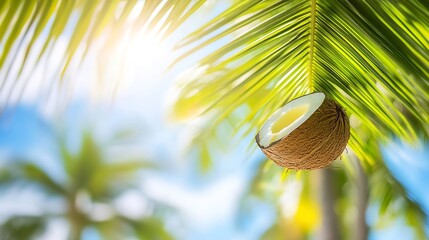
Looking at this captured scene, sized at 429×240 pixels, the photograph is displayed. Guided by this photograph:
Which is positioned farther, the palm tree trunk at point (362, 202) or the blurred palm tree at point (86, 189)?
the blurred palm tree at point (86, 189)

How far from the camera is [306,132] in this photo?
4.04 ft

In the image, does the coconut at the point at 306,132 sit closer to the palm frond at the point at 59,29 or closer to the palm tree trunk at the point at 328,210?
the palm frond at the point at 59,29

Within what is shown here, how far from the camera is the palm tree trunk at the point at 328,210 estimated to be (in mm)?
4117

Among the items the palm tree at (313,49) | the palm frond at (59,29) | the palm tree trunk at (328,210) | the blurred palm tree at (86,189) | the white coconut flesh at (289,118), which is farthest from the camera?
the blurred palm tree at (86,189)

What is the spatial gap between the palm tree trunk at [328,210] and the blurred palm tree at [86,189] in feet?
28.3

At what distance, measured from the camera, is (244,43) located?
150 cm

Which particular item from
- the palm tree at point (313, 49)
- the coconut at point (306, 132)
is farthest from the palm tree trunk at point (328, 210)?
the coconut at point (306, 132)

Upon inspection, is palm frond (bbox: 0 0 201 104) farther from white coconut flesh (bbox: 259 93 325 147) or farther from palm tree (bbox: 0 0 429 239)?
white coconut flesh (bbox: 259 93 325 147)

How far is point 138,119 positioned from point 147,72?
11448 mm

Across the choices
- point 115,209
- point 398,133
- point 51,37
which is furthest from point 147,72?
point 115,209

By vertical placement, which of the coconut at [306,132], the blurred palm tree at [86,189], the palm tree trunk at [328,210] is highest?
the blurred palm tree at [86,189]

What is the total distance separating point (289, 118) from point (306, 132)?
0.06m

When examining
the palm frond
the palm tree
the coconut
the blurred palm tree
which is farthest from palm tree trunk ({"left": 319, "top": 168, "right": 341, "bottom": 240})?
the blurred palm tree

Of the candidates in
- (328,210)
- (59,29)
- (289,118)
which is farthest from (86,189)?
(59,29)
